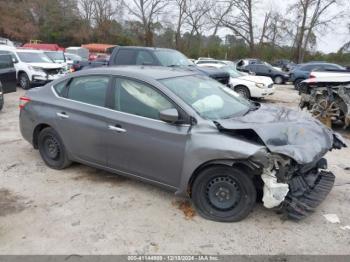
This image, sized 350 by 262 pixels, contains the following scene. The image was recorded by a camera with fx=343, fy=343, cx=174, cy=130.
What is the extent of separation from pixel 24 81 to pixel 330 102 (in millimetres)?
11595

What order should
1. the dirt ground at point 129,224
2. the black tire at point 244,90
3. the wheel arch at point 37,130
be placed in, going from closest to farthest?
the dirt ground at point 129,224, the wheel arch at point 37,130, the black tire at point 244,90

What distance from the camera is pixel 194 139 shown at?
367 cm

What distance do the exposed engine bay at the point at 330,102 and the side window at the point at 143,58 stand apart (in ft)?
14.4

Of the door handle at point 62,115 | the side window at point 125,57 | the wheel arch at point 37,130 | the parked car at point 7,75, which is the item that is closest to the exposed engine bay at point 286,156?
the door handle at point 62,115

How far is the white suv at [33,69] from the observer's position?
13.7 metres

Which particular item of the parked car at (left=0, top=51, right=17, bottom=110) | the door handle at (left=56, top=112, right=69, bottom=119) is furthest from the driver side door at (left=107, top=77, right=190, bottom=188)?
the parked car at (left=0, top=51, right=17, bottom=110)

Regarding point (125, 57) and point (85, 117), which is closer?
point (85, 117)

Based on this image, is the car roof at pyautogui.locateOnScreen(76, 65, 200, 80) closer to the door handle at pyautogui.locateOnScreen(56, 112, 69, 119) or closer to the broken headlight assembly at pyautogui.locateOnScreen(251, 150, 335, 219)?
the door handle at pyautogui.locateOnScreen(56, 112, 69, 119)

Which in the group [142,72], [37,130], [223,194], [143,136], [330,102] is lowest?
[223,194]

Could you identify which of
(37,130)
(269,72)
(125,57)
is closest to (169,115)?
(37,130)

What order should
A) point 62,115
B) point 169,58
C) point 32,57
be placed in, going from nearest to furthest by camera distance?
point 62,115
point 169,58
point 32,57

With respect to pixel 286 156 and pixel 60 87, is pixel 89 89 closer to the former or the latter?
pixel 60 87

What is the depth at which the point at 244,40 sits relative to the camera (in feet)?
154

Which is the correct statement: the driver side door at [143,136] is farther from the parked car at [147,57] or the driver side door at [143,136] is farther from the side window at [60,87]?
the parked car at [147,57]
